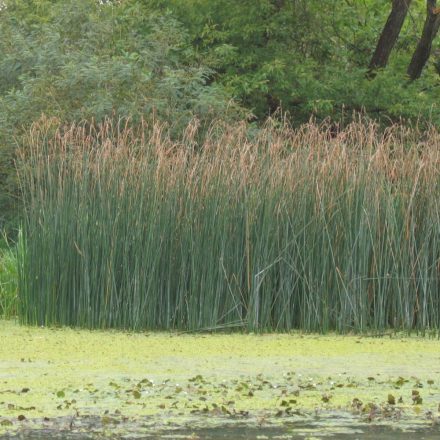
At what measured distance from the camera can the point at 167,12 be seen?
1280cm

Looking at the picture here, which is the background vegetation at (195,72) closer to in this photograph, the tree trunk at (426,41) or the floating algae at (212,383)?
the tree trunk at (426,41)

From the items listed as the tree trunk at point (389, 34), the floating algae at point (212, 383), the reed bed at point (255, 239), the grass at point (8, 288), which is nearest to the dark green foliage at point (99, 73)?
the grass at point (8, 288)

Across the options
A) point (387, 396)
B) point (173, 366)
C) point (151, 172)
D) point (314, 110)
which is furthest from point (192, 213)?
point (314, 110)

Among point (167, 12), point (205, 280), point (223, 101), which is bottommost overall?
point (205, 280)

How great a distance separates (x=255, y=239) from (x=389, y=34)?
6.53 meters

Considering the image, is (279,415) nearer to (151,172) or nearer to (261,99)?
(151,172)

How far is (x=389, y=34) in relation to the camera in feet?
46.4

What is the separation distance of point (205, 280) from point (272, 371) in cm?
195

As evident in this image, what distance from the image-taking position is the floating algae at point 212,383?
4977mm

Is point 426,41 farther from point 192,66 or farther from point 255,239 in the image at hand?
point 255,239

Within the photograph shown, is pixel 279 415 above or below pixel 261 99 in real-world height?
below

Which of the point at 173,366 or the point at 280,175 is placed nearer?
the point at 173,366

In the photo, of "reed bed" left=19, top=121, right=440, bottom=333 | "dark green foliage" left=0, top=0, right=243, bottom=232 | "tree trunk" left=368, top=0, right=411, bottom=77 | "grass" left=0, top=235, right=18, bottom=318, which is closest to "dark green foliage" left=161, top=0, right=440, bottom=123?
"tree trunk" left=368, top=0, right=411, bottom=77

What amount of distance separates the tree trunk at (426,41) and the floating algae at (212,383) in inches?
265
